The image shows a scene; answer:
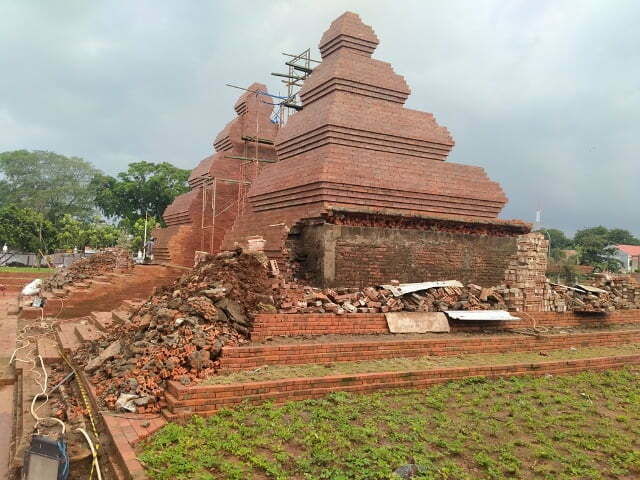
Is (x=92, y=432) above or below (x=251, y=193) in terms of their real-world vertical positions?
below

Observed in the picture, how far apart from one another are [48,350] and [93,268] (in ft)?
32.4

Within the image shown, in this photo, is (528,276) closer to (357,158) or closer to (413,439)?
(357,158)

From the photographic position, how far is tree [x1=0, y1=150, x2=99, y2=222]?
169 feet

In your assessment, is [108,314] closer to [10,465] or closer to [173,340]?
[173,340]

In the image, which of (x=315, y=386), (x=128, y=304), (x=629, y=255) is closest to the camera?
(x=315, y=386)

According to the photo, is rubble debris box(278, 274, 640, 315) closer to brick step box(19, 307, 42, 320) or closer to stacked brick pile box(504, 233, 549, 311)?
stacked brick pile box(504, 233, 549, 311)

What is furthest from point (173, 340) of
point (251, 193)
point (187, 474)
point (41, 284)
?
point (41, 284)

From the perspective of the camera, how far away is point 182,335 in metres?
6.36

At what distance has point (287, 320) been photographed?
723 centimetres

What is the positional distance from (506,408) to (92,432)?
454cm

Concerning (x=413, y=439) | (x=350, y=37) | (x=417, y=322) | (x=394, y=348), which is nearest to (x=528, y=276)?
(x=417, y=322)

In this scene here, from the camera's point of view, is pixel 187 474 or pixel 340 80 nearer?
pixel 187 474

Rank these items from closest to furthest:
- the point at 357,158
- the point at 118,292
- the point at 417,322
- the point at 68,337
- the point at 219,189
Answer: the point at 417,322 < the point at 68,337 < the point at 357,158 < the point at 118,292 < the point at 219,189

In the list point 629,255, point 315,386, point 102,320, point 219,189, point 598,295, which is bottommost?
point 315,386
